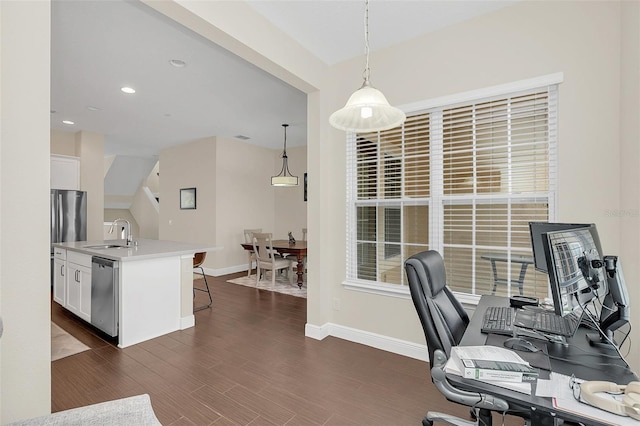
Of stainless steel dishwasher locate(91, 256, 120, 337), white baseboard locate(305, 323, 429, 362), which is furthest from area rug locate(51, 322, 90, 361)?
white baseboard locate(305, 323, 429, 362)

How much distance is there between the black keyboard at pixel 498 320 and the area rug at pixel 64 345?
351 cm

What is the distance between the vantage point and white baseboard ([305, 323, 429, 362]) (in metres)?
2.77

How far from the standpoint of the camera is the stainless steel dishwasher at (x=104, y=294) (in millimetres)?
3016

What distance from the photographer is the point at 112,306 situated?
119 inches

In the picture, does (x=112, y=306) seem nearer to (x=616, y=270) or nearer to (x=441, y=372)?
(x=441, y=372)

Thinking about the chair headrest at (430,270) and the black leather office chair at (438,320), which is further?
the chair headrest at (430,270)

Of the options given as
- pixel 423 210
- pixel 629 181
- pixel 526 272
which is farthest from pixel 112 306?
pixel 629 181

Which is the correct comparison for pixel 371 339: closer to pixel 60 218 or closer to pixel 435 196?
pixel 435 196

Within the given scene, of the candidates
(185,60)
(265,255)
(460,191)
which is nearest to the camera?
(460,191)

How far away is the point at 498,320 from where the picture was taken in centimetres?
159

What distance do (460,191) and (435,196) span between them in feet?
0.69
